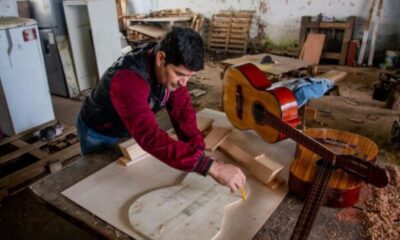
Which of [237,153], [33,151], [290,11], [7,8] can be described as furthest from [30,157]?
Answer: [290,11]

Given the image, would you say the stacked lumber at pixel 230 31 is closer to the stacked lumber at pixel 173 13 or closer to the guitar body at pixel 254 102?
the stacked lumber at pixel 173 13

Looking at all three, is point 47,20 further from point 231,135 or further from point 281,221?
point 281,221

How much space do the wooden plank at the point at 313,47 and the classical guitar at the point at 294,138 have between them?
16.5ft

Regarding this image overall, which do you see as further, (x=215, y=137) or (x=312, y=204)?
(x=215, y=137)

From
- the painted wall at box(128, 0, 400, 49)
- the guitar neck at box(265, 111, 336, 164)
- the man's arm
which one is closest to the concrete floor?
the painted wall at box(128, 0, 400, 49)

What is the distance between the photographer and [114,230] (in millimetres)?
1152

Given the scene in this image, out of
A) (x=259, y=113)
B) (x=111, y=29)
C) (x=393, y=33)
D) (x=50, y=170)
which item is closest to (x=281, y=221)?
(x=259, y=113)

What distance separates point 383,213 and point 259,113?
82 centimetres

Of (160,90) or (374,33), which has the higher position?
(160,90)

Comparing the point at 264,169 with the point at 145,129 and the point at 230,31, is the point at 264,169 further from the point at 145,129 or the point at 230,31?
the point at 230,31

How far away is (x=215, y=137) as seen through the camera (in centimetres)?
172

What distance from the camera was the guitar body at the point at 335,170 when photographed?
121 centimetres

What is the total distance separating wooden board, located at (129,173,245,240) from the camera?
1107 mm

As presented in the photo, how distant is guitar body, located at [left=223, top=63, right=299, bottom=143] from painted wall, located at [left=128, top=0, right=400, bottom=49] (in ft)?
18.3
